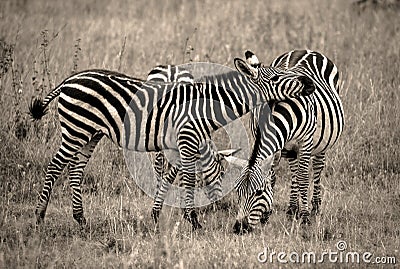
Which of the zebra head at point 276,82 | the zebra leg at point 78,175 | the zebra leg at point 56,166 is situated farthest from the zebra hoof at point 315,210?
the zebra leg at point 56,166

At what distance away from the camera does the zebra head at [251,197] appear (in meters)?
6.12

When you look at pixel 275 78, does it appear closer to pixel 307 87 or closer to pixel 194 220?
pixel 307 87

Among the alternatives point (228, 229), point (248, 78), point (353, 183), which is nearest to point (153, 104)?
point (248, 78)

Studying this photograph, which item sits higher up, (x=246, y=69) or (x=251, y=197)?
(x=246, y=69)

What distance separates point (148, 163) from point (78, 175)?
142cm

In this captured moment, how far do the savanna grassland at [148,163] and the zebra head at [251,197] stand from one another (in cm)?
15

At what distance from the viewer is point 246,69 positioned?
6.63 metres

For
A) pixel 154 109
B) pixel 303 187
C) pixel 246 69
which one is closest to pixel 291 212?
pixel 303 187

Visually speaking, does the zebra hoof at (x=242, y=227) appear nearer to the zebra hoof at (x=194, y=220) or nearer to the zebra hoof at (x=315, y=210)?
the zebra hoof at (x=194, y=220)

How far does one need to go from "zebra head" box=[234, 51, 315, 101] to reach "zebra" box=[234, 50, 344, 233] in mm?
134

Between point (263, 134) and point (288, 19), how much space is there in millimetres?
8304

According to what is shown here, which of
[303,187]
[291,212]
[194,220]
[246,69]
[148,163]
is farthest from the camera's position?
[148,163]

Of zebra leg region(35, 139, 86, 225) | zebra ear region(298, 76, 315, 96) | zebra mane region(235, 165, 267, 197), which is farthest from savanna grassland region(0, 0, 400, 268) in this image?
zebra ear region(298, 76, 315, 96)

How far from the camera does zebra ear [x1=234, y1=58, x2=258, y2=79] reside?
653cm
